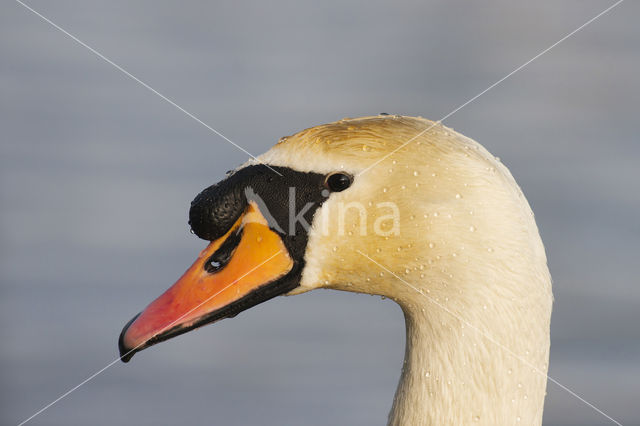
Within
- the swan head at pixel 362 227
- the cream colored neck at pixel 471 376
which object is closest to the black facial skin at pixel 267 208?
the swan head at pixel 362 227

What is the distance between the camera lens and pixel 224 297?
12.8 ft

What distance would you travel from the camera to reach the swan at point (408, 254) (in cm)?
360

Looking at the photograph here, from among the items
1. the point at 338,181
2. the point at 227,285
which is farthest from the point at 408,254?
the point at 227,285

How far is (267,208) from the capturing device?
12.8 ft

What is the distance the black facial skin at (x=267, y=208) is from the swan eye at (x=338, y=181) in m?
0.01

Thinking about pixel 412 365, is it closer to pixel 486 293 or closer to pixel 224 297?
pixel 486 293

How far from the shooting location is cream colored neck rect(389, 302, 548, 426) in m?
3.68

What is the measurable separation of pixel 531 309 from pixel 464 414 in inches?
17.4

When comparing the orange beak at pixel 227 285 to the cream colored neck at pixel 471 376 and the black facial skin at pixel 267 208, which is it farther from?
the cream colored neck at pixel 471 376

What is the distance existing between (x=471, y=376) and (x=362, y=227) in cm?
65

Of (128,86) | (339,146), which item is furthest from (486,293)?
(128,86)

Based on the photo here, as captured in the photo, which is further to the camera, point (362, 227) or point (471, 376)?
point (362, 227)

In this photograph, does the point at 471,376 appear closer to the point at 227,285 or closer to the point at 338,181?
the point at 338,181

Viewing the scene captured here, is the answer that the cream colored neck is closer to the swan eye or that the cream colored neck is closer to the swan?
the swan
